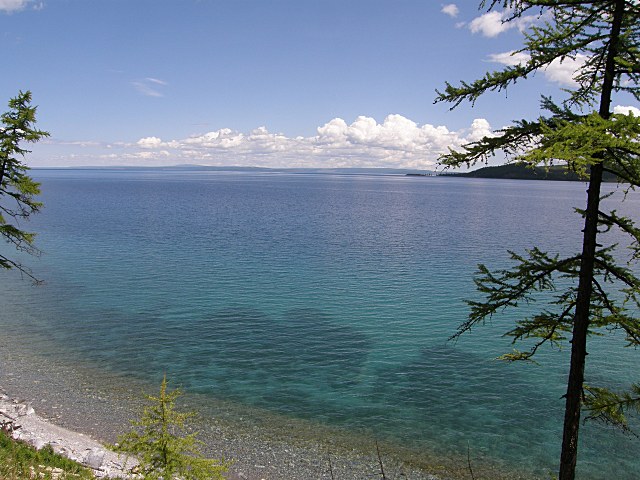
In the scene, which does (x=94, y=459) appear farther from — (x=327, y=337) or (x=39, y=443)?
(x=327, y=337)

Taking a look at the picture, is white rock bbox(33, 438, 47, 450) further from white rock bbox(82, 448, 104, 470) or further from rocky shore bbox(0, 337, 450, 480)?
white rock bbox(82, 448, 104, 470)

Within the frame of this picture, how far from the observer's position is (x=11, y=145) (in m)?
21.5

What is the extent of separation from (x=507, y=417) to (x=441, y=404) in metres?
3.23

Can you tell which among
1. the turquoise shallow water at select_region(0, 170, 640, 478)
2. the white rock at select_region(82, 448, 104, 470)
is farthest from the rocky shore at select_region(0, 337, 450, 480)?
the turquoise shallow water at select_region(0, 170, 640, 478)

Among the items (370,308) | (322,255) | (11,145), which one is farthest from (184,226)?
(11,145)

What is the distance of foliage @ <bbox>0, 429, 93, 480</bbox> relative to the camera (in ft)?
48.3

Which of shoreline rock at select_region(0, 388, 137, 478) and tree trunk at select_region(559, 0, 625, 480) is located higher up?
tree trunk at select_region(559, 0, 625, 480)

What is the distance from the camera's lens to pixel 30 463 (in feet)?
53.1

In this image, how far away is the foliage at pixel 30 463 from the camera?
1473 centimetres

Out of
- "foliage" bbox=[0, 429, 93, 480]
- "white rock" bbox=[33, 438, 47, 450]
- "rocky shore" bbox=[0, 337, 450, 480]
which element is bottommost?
"rocky shore" bbox=[0, 337, 450, 480]

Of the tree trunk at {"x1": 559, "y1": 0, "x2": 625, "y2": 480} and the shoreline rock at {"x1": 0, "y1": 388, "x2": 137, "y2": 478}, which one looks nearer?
the tree trunk at {"x1": 559, "y1": 0, "x2": 625, "y2": 480}

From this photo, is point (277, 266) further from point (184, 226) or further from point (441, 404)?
point (184, 226)

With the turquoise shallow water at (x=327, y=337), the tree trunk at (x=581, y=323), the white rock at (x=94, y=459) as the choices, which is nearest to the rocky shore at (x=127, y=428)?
the white rock at (x=94, y=459)

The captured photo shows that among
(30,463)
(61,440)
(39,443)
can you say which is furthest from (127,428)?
(30,463)
